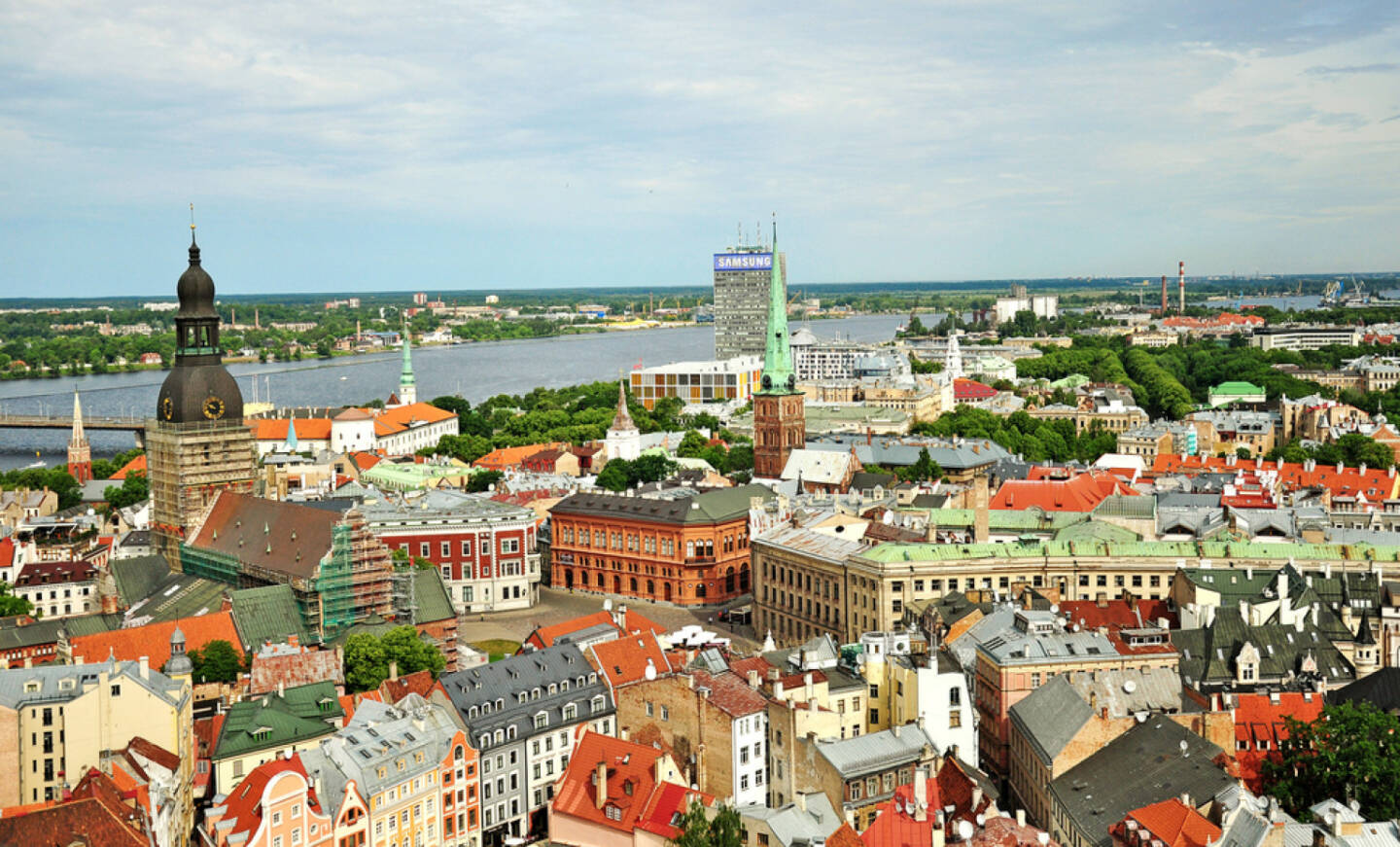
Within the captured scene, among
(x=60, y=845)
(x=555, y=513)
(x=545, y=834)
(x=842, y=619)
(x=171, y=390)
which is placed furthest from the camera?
(x=555, y=513)

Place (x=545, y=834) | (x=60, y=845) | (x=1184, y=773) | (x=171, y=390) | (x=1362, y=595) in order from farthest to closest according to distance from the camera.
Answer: (x=171, y=390)
(x=1362, y=595)
(x=545, y=834)
(x=1184, y=773)
(x=60, y=845)

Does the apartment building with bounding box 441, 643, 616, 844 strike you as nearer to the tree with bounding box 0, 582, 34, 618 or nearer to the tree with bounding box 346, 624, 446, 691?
the tree with bounding box 346, 624, 446, 691

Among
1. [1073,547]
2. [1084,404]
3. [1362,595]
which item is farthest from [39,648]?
[1084,404]

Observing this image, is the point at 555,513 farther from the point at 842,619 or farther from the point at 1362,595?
the point at 1362,595

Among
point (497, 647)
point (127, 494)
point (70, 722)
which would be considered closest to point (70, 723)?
point (70, 722)

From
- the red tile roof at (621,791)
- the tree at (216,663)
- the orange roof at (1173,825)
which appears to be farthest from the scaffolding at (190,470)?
the orange roof at (1173,825)

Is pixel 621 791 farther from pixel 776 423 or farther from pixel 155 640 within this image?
pixel 776 423

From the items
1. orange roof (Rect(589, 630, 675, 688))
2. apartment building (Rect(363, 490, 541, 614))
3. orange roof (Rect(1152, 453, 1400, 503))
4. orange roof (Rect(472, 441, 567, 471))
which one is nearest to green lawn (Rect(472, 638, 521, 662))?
apartment building (Rect(363, 490, 541, 614))
